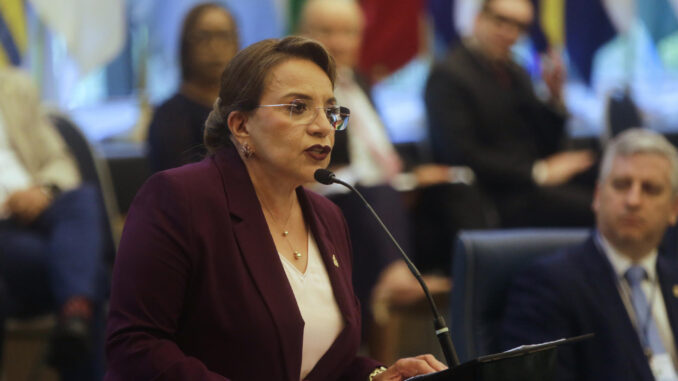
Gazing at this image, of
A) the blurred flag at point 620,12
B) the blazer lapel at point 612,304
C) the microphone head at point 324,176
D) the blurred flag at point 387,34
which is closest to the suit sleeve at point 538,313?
the blazer lapel at point 612,304

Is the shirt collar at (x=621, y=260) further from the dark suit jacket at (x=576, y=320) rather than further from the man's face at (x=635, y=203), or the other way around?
the dark suit jacket at (x=576, y=320)

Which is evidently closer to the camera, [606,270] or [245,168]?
[245,168]

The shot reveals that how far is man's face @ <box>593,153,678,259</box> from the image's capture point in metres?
2.81

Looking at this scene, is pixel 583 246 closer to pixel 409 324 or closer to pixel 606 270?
pixel 606 270

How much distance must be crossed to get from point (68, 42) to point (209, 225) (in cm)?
299

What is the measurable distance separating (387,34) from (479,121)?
114 cm

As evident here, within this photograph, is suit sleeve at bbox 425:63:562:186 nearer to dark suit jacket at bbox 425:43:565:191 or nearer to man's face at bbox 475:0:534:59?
dark suit jacket at bbox 425:43:565:191

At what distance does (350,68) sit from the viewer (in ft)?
13.1

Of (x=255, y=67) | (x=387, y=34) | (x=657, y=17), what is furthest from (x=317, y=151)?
(x=657, y=17)

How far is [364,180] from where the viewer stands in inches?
152

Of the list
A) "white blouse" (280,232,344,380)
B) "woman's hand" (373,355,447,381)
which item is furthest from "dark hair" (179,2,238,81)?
"woman's hand" (373,355,447,381)

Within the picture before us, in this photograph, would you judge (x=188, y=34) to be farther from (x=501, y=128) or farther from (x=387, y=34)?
(x=387, y=34)

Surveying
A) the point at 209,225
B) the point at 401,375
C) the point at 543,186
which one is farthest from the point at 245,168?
the point at 543,186

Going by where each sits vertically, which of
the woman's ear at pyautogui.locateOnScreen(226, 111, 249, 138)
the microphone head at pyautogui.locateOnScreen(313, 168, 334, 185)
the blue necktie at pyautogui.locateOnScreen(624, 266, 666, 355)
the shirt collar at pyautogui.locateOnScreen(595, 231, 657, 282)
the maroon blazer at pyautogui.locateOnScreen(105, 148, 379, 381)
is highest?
the woman's ear at pyautogui.locateOnScreen(226, 111, 249, 138)
